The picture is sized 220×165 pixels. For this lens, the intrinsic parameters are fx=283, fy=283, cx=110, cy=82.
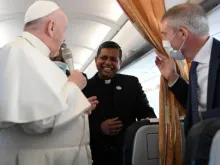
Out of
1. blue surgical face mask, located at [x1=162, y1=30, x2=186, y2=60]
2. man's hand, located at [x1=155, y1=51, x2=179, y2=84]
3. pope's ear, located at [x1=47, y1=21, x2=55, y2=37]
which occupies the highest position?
pope's ear, located at [x1=47, y1=21, x2=55, y2=37]

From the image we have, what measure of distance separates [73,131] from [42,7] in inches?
31.2

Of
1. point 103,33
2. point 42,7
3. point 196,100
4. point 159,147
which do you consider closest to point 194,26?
point 196,100

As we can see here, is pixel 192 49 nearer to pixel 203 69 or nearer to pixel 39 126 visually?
pixel 203 69

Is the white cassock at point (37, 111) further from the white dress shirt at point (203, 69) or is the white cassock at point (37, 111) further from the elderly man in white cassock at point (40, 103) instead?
the white dress shirt at point (203, 69)

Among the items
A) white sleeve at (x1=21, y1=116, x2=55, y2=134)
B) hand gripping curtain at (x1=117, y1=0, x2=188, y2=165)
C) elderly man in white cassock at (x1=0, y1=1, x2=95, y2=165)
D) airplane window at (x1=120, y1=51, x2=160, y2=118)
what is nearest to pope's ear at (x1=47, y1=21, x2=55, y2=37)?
elderly man in white cassock at (x1=0, y1=1, x2=95, y2=165)

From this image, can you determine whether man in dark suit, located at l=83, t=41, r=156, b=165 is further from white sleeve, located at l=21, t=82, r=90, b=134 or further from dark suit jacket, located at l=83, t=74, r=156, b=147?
white sleeve, located at l=21, t=82, r=90, b=134

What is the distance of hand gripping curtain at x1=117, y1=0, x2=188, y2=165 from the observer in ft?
6.49

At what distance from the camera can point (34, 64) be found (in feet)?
5.13

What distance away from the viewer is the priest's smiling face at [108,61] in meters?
2.71

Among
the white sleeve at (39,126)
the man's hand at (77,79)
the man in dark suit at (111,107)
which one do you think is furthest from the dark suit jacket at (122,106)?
the white sleeve at (39,126)

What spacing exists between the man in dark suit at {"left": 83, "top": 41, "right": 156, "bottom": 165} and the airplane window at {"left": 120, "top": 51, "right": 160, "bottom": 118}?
181 centimetres

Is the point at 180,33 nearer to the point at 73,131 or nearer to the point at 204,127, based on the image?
the point at 73,131

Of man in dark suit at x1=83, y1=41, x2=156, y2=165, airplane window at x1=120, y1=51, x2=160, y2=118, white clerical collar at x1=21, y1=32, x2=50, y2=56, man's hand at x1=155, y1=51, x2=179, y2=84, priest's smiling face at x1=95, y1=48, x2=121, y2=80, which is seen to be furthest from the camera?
airplane window at x1=120, y1=51, x2=160, y2=118

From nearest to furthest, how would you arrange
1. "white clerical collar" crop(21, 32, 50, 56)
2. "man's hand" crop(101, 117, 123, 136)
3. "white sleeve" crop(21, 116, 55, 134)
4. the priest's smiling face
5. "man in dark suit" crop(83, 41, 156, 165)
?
"white sleeve" crop(21, 116, 55, 134), "white clerical collar" crop(21, 32, 50, 56), "man's hand" crop(101, 117, 123, 136), "man in dark suit" crop(83, 41, 156, 165), the priest's smiling face
